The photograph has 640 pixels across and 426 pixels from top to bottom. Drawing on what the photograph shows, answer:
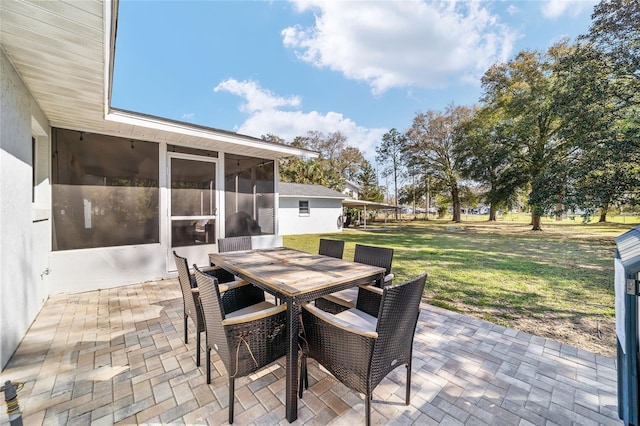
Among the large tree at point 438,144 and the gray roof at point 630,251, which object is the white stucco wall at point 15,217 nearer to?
the gray roof at point 630,251

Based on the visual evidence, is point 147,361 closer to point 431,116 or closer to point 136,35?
point 136,35

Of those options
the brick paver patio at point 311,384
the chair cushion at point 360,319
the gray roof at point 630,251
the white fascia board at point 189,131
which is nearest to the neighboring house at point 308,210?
the white fascia board at point 189,131

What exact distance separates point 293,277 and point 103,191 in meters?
4.47

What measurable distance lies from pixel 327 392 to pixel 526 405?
142 cm

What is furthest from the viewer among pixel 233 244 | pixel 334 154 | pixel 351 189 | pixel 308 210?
pixel 334 154

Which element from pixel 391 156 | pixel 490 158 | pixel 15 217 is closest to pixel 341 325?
pixel 15 217

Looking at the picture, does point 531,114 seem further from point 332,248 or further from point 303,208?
point 332,248

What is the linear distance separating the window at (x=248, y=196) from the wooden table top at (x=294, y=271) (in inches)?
116

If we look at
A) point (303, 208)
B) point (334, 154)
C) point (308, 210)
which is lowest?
point (308, 210)

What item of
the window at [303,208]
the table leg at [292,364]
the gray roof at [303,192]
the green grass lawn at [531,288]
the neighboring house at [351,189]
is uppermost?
the neighboring house at [351,189]

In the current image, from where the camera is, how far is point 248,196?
633 cm

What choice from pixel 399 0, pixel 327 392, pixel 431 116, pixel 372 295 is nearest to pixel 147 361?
pixel 327 392

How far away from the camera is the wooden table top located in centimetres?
202

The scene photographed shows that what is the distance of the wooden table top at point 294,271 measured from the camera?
6.62 feet
